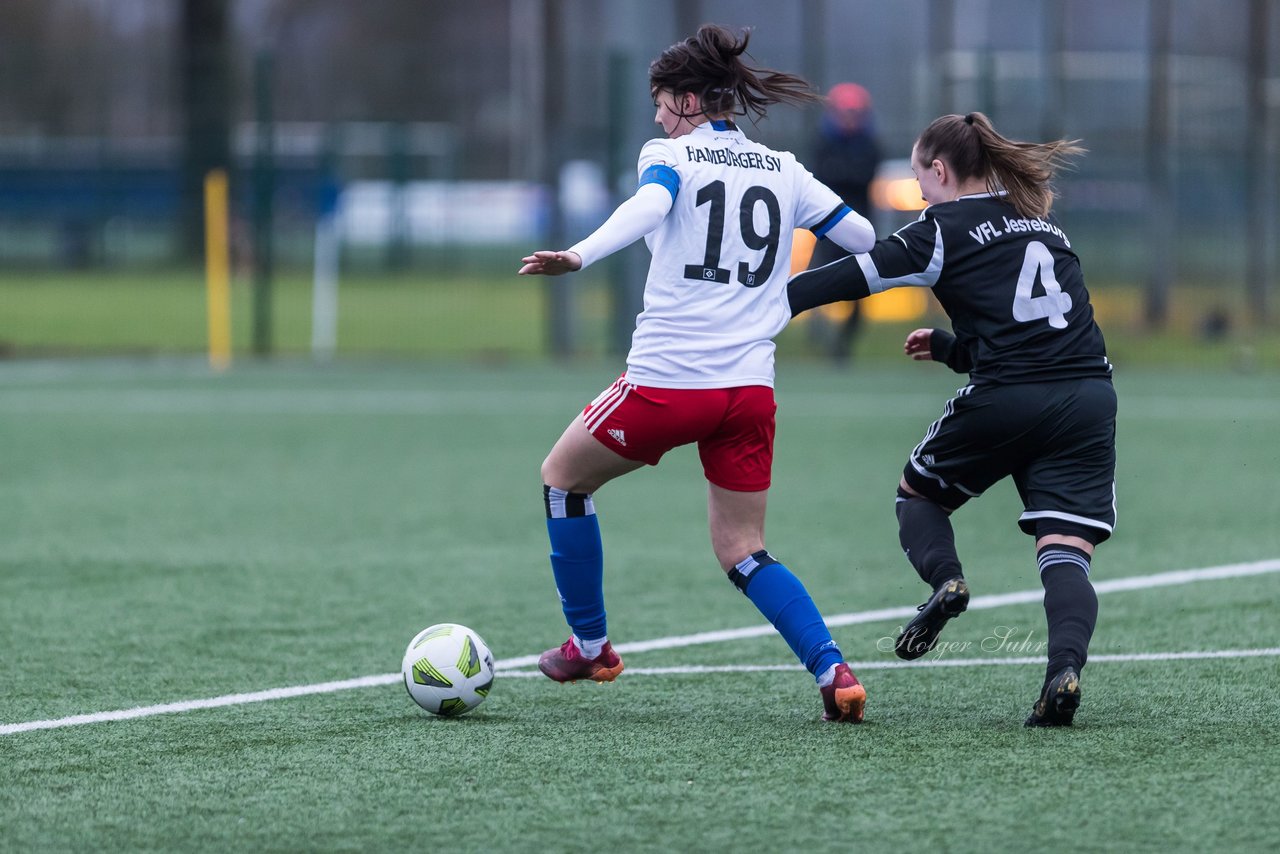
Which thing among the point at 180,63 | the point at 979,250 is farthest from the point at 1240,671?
the point at 180,63

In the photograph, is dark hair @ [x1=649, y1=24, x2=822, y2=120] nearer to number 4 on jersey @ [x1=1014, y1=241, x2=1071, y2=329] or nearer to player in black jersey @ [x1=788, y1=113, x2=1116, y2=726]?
player in black jersey @ [x1=788, y1=113, x2=1116, y2=726]

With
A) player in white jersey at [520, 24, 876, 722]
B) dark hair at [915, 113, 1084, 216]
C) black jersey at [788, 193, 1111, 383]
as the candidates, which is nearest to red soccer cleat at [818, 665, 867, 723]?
player in white jersey at [520, 24, 876, 722]

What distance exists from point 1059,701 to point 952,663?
100 centimetres

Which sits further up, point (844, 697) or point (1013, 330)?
point (1013, 330)

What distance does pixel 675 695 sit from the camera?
A: 15.8ft

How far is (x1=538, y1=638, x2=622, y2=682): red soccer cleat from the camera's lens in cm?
494

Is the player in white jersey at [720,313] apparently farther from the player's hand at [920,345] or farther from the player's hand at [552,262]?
the player's hand at [920,345]

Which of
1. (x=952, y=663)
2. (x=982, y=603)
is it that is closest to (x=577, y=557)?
(x=952, y=663)

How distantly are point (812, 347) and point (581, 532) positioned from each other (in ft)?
41.4

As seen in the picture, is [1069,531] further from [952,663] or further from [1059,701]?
[952,663]

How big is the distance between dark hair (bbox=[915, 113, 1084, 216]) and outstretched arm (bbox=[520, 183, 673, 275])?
726 millimetres

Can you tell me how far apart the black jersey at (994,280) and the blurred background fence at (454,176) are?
12.3m

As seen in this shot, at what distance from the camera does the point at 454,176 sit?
71.1 feet

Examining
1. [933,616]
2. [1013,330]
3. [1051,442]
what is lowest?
[933,616]
